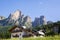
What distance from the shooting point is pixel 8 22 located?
194625 millimetres

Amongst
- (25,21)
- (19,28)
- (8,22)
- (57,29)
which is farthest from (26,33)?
(8,22)

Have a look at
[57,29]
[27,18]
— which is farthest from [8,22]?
[57,29]

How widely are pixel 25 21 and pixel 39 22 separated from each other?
23653mm

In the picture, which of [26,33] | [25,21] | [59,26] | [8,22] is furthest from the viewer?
[8,22]

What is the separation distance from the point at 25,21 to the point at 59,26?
127m

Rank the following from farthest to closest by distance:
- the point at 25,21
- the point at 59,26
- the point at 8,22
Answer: the point at 8,22 → the point at 25,21 → the point at 59,26

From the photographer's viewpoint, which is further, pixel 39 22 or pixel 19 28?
pixel 39 22

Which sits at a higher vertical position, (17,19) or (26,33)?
(17,19)

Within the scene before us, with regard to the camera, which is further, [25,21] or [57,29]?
[25,21]

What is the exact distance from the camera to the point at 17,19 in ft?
652

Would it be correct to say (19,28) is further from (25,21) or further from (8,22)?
(8,22)

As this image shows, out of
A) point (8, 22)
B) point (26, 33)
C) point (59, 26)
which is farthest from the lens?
point (8, 22)

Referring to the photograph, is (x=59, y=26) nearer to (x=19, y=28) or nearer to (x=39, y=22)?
(x=19, y=28)

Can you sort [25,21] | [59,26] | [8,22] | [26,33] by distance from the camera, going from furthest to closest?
[8,22] → [25,21] → [59,26] → [26,33]
